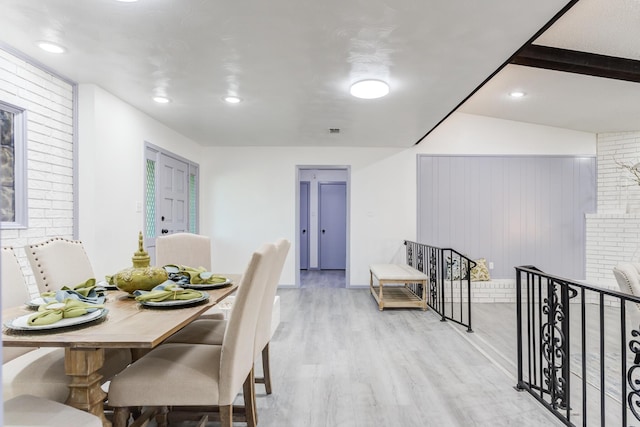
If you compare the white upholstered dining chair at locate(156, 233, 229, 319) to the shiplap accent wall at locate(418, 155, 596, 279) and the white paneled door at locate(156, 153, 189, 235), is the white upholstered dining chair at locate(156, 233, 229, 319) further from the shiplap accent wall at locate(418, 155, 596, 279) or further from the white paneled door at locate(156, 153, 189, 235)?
the shiplap accent wall at locate(418, 155, 596, 279)

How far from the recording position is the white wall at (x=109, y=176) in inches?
130

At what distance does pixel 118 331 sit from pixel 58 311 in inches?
11.4

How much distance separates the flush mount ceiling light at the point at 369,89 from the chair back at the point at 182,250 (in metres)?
1.81

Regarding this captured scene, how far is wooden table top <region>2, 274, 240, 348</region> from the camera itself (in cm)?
132

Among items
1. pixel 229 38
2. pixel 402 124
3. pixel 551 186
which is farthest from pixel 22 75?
pixel 551 186

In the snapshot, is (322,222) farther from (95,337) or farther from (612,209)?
(95,337)

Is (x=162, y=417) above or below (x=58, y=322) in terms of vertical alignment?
below

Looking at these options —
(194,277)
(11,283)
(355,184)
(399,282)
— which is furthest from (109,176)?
(355,184)

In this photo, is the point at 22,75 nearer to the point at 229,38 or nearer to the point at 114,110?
the point at 114,110

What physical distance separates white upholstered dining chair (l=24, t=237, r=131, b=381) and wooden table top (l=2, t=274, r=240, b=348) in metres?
0.39

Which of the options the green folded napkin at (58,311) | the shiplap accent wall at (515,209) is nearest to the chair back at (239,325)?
the green folded napkin at (58,311)

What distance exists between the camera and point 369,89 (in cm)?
325

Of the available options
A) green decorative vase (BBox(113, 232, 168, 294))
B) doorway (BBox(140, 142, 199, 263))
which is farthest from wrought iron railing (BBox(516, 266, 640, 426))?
doorway (BBox(140, 142, 199, 263))

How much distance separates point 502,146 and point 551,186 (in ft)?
3.11
